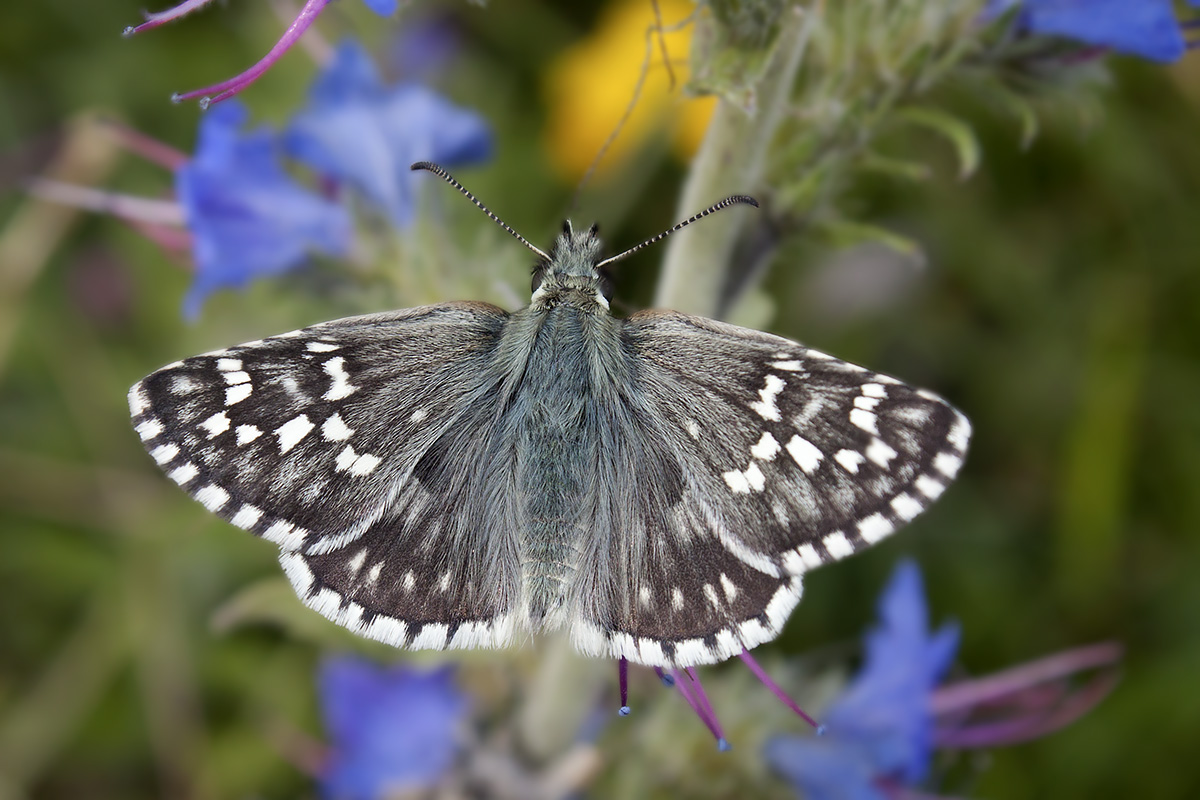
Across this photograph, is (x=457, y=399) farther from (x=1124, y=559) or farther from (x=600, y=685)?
(x=1124, y=559)

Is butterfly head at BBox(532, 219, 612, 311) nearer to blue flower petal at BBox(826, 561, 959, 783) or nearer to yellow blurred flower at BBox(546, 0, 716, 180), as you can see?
blue flower petal at BBox(826, 561, 959, 783)

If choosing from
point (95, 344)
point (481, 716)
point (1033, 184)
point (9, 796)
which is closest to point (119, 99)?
point (95, 344)

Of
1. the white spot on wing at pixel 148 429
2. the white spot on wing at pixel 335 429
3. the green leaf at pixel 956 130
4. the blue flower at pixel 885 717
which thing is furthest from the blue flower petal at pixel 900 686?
the white spot on wing at pixel 148 429

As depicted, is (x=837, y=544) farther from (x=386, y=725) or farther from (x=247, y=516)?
(x=386, y=725)

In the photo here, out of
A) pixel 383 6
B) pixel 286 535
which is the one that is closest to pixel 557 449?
pixel 286 535

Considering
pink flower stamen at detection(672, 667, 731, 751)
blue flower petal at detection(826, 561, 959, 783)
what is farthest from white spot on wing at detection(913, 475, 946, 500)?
blue flower petal at detection(826, 561, 959, 783)
